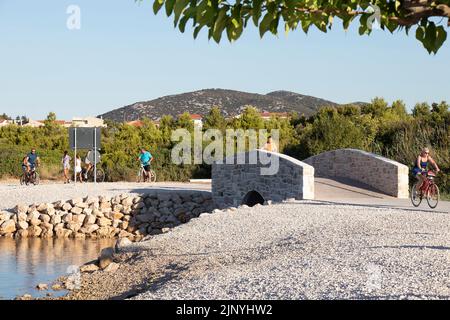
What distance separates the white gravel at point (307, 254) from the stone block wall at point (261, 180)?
1.69m

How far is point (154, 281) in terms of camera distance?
1178 cm

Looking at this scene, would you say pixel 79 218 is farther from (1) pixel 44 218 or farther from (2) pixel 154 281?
(2) pixel 154 281

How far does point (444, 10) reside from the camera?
5.69m

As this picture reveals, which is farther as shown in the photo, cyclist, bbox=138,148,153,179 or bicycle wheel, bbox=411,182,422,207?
cyclist, bbox=138,148,153,179

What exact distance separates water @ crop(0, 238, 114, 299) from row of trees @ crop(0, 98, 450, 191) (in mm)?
11360

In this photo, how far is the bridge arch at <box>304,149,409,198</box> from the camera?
68.5 feet

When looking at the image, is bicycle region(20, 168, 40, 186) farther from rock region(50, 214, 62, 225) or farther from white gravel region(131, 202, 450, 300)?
white gravel region(131, 202, 450, 300)

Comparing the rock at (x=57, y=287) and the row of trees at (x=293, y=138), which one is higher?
the row of trees at (x=293, y=138)

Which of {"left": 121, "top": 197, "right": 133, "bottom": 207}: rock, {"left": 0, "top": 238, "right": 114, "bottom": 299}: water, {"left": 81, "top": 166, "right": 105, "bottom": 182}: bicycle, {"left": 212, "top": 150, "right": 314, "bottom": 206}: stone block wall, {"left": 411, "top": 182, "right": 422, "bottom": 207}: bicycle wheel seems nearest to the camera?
{"left": 0, "top": 238, "right": 114, "bottom": 299}: water

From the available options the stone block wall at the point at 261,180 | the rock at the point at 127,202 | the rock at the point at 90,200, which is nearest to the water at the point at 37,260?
the rock at the point at 90,200

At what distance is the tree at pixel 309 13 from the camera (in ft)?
17.8

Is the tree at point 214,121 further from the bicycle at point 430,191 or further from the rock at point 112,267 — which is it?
the rock at point 112,267

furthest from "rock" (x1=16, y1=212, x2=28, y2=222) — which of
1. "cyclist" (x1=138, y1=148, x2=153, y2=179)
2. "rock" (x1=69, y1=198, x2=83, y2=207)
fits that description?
"cyclist" (x1=138, y1=148, x2=153, y2=179)
